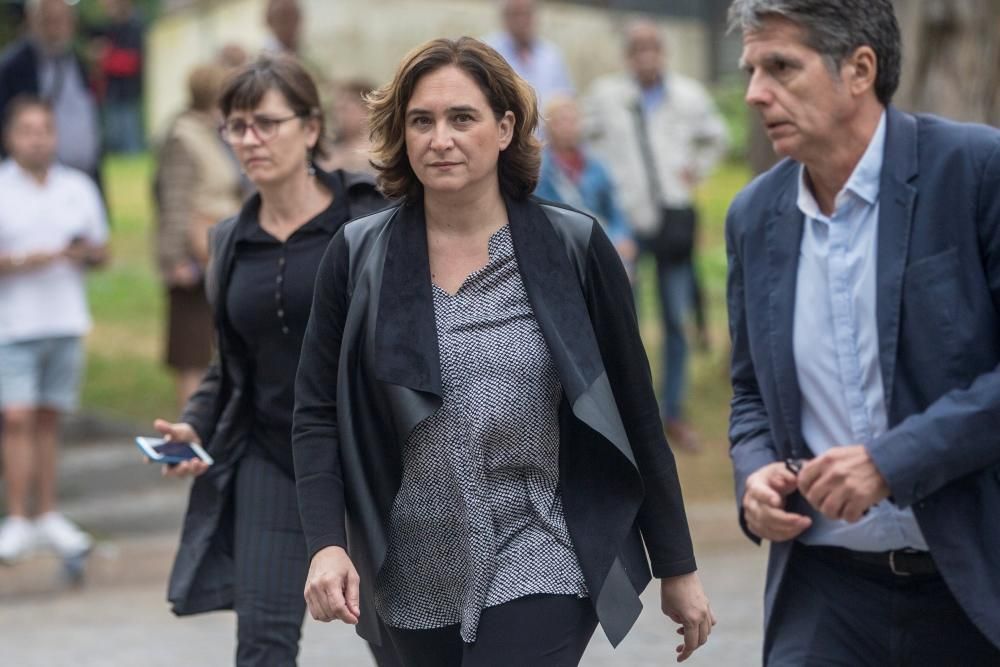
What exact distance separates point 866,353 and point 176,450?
6.85ft

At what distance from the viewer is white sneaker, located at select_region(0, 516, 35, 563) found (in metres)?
8.47

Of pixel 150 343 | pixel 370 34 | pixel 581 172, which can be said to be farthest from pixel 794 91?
pixel 370 34

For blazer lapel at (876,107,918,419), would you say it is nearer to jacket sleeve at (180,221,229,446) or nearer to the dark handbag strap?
jacket sleeve at (180,221,229,446)

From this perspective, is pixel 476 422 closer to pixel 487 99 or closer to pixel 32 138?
pixel 487 99

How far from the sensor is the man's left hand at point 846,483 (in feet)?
10.6

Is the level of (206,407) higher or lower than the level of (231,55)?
lower

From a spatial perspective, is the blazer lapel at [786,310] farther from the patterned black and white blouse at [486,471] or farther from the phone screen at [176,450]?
the phone screen at [176,450]

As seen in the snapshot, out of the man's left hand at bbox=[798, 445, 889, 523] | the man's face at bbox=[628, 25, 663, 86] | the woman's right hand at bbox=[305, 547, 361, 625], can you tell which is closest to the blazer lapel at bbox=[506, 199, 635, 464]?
the man's left hand at bbox=[798, 445, 889, 523]

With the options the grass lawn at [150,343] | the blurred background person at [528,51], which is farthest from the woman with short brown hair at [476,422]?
the blurred background person at [528,51]

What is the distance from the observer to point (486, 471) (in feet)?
11.8

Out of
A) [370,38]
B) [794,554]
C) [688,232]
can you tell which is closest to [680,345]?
[688,232]

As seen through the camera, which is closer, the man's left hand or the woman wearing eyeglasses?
the man's left hand

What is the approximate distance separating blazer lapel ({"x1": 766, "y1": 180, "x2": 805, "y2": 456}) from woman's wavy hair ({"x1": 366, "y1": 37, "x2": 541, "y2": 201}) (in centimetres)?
55

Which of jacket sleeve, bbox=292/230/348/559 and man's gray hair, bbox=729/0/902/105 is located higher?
man's gray hair, bbox=729/0/902/105
